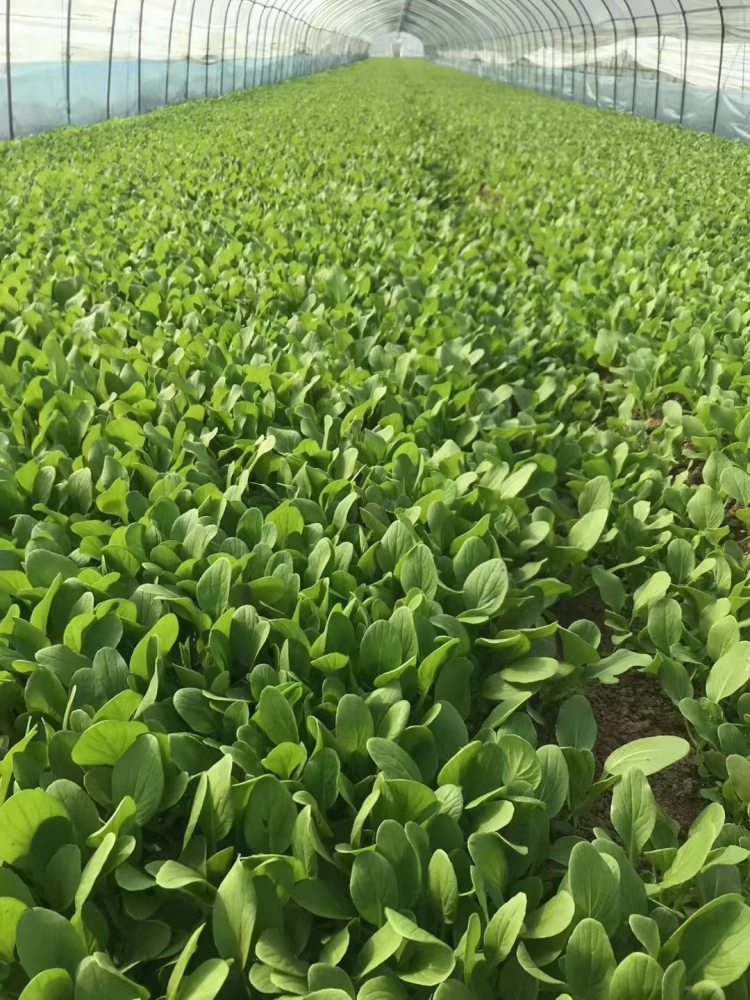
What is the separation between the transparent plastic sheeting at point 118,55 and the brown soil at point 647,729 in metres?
13.2

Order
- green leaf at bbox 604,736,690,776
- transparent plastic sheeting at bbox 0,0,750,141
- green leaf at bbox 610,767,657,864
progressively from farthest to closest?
transparent plastic sheeting at bbox 0,0,750,141 < green leaf at bbox 604,736,690,776 < green leaf at bbox 610,767,657,864

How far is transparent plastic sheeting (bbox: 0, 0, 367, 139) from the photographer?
12.6 metres

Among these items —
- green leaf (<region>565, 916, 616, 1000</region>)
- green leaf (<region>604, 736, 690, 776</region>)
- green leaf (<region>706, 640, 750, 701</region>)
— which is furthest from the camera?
green leaf (<region>706, 640, 750, 701</region>)

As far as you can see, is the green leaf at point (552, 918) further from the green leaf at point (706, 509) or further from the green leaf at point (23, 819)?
the green leaf at point (706, 509)

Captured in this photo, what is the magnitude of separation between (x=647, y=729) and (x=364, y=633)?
963 millimetres

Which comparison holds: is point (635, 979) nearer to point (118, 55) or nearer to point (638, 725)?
point (638, 725)

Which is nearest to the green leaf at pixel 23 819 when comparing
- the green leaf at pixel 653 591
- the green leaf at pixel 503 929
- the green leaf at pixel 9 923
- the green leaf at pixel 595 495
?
the green leaf at pixel 9 923

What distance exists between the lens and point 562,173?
9.62 metres

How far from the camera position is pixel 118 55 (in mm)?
16297

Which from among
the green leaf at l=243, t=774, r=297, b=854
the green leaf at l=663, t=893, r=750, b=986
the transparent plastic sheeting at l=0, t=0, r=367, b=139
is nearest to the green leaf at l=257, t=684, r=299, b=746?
the green leaf at l=243, t=774, r=297, b=854

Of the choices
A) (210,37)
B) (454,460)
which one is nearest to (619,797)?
(454,460)

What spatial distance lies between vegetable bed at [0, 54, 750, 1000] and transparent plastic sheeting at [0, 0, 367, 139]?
32.0ft

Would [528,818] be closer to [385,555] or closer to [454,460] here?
[385,555]

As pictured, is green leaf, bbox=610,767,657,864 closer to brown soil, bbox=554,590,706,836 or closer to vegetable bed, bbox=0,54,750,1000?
vegetable bed, bbox=0,54,750,1000
